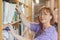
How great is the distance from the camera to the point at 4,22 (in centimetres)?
178

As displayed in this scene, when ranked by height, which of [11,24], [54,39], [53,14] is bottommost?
[54,39]

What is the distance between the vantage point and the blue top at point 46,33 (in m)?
1.87

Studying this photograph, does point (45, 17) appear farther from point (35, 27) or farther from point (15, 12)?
point (15, 12)

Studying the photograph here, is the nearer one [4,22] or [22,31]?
[4,22]

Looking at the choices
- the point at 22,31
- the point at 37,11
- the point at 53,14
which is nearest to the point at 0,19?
the point at 22,31

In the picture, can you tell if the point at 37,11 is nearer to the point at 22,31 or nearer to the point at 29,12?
the point at 29,12

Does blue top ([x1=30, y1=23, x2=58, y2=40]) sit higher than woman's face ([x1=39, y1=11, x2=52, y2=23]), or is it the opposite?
woman's face ([x1=39, y1=11, x2=52, y2=23])

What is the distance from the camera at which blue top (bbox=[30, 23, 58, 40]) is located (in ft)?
6.14

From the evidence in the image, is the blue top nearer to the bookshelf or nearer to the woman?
the woman

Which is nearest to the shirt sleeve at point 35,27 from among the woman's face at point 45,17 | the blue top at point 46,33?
the blue top at point 46,33

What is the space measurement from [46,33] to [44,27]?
87 millimetres

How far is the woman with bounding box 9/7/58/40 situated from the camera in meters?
1.87

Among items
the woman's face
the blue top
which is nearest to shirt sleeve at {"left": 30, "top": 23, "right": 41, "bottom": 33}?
the blue top

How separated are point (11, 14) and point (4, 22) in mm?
145
